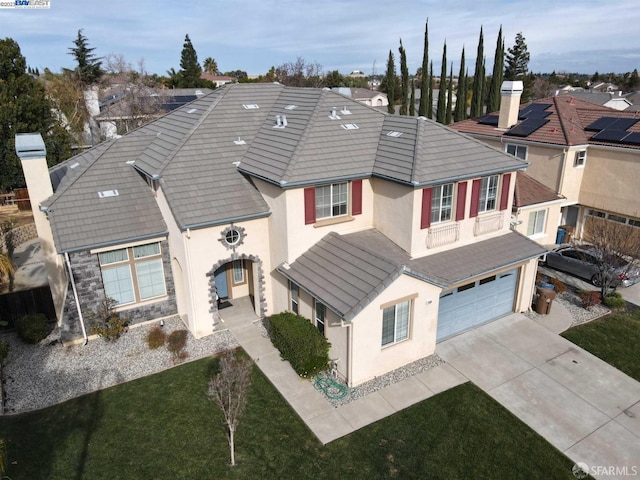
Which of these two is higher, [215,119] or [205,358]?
[215,119]

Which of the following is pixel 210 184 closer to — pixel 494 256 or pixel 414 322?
pixel 414 322

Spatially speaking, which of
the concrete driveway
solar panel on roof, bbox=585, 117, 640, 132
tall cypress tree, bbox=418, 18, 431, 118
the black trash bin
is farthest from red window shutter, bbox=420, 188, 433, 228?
tall cypress tree, bbox=418, 18, 431, 118

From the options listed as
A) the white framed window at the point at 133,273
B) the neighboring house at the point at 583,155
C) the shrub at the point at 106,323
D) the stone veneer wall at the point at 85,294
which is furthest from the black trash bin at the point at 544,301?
the shrub at the point at 106,323

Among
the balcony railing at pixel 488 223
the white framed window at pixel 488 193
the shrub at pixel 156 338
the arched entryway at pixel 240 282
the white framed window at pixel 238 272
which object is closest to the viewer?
the shrub at pixel 156 338

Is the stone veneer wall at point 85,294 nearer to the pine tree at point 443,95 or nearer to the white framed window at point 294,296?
the white framed window at point 294,296

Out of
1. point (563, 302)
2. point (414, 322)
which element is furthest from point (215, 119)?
point (563, 302)

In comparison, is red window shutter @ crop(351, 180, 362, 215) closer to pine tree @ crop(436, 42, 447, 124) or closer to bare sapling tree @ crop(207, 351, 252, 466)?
bare sapling tree @ crop(207, 351, 252, 466)
